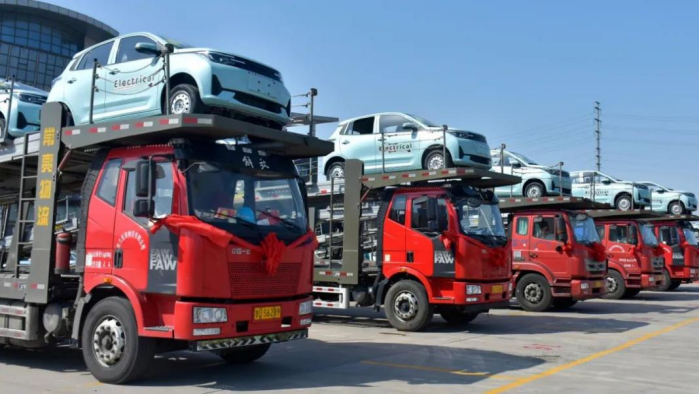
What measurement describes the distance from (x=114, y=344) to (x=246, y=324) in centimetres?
135

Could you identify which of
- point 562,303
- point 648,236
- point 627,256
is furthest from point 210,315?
point 648,236

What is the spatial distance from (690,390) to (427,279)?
495 centimetres

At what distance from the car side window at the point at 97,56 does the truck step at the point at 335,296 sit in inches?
219

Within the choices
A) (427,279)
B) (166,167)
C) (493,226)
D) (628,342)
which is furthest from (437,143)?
(166,167)

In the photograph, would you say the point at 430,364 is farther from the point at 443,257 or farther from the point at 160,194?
the point at 160,194

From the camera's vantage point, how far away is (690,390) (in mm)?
7602

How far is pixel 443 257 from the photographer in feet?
38.3

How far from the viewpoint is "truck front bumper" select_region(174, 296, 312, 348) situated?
6.57m

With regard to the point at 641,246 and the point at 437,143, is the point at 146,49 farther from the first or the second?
the point at 641,246

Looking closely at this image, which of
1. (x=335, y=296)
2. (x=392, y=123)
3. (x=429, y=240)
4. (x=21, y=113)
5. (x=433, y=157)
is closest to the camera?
(x=21, y=113)

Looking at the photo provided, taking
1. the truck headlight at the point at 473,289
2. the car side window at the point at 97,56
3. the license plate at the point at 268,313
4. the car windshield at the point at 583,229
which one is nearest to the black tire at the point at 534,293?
the car windshield at the point at 583,229

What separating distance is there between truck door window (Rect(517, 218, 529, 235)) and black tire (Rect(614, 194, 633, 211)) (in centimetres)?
835

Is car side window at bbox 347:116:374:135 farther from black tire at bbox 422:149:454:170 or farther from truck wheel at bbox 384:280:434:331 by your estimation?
truck wheel at bbox 384:280:434:331

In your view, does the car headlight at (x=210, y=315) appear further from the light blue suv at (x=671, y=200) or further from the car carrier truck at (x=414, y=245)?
the light blue suv at (x=671, y=200)
